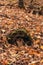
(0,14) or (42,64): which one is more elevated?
(0,14)

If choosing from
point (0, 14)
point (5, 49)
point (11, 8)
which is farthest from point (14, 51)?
point (11, 8)

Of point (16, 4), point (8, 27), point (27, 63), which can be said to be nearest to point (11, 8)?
point (16, 4)

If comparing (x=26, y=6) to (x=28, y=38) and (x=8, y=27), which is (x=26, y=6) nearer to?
(x=8, y=27)

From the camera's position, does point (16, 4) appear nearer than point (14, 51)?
No

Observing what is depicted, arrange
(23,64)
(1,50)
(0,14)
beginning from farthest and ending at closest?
(0,14) → (1,50) → (23,64)

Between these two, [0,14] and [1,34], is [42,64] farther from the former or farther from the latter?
[0,14]

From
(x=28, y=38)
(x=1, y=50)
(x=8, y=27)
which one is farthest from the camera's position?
(x=8, y=27)
